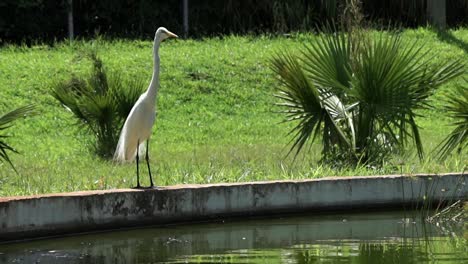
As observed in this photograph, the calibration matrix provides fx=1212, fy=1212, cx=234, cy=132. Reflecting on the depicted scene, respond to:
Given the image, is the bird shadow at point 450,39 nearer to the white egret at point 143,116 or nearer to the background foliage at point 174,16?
the background foliage at point 174,16

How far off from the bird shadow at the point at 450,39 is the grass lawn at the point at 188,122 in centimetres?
2

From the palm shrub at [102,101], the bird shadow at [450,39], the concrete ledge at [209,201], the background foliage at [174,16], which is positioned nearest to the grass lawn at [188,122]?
Result: the bird shadow at [450,39]

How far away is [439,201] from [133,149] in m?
3.07

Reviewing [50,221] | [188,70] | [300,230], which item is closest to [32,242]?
Answer: [50,221]

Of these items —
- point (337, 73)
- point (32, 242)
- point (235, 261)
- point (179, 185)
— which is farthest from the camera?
point (337, 73)

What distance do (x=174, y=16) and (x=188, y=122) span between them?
6.18 m

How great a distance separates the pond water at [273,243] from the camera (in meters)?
9.20

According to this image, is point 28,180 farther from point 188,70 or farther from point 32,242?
point 188,70

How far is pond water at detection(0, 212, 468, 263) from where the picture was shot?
30.2ft

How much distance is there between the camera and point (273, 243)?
390 inches

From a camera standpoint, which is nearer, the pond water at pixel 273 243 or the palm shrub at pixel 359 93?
the pond water at pixel 273 243

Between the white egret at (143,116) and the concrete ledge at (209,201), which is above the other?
the white egret at (143,116)

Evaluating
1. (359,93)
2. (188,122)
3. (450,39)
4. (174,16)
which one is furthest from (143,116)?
(174,16)

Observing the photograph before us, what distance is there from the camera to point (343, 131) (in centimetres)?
1330
